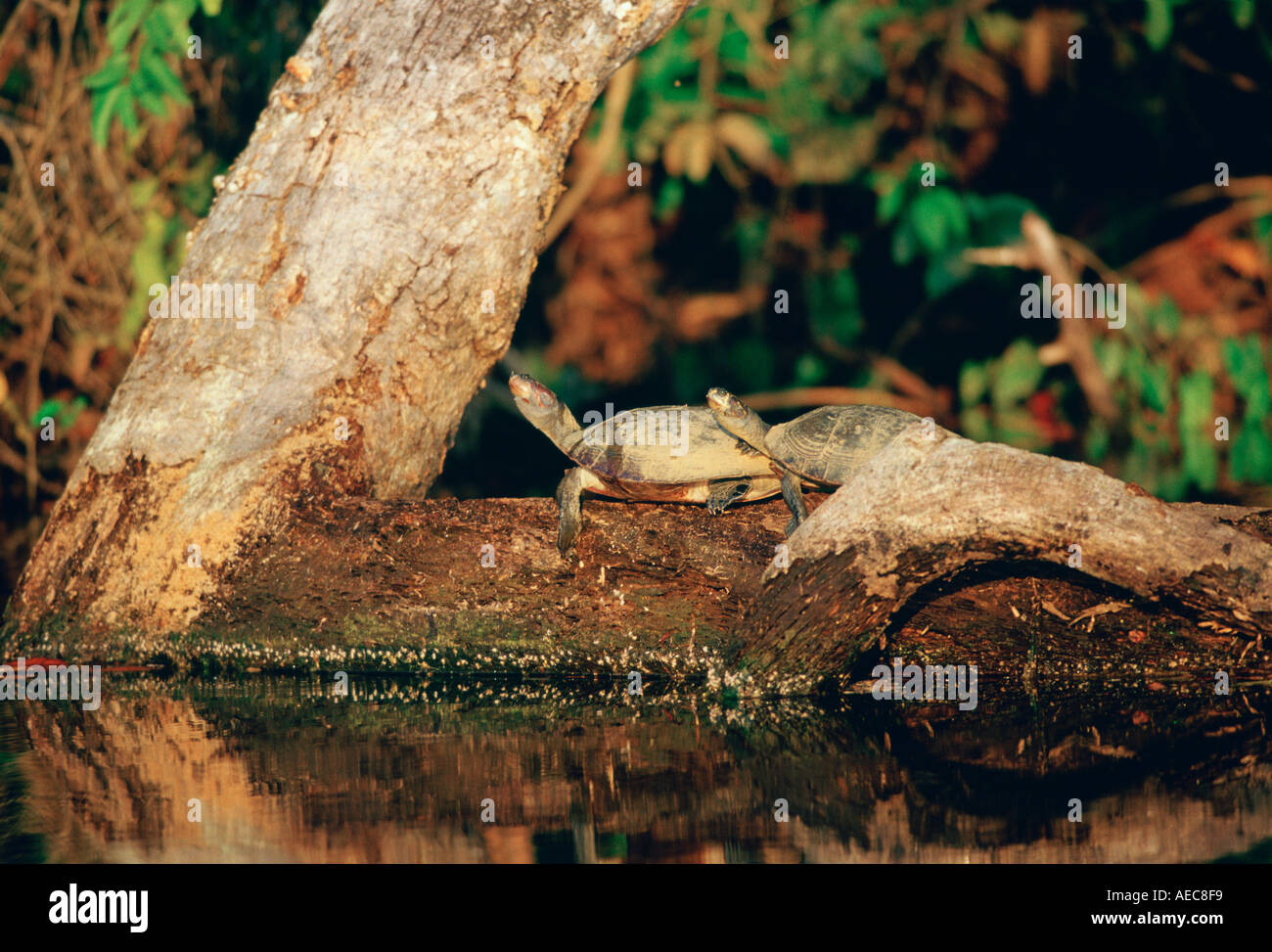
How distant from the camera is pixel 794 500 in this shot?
4594mm

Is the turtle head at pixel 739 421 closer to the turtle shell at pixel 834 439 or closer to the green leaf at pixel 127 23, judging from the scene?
the turtle shell at pixel 834 439

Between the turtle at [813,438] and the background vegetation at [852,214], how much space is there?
241 cm

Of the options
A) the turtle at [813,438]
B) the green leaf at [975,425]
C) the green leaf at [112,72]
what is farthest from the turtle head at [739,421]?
the green leaf at [975,425]

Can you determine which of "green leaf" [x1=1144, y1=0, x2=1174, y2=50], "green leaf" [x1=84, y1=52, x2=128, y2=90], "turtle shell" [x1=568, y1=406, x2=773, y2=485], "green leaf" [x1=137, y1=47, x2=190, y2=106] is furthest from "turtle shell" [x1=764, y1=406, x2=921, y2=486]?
"green leaf" [x1=84, y1=52, x2=128, y2=90]

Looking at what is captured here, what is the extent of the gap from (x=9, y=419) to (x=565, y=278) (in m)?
4.48

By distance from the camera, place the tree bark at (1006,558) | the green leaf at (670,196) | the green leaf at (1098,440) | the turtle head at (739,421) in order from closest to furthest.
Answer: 1. the tree bark at (1006,558)
2. the turtle head at (739,421)
3. the green leaf at (1098,440)
4. the green leaf at (670,196)

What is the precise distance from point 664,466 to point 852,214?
19.5 ft

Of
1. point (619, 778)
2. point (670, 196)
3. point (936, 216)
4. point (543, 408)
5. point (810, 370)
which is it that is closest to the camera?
point (619, 778)

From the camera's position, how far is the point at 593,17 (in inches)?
202

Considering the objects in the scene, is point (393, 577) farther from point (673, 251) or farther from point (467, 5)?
point (673, 251)

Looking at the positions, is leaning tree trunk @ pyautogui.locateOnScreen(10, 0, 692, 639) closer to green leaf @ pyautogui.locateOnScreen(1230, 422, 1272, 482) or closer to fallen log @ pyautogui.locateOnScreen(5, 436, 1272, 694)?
fallen log @ pyautogui.locateOnScreen(5, 436, 1272, 694)

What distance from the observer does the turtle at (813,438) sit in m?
4.50

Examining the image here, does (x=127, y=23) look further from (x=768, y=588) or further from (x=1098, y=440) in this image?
(x=1098, y=440)

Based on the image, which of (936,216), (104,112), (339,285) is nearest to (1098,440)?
(936,216)
